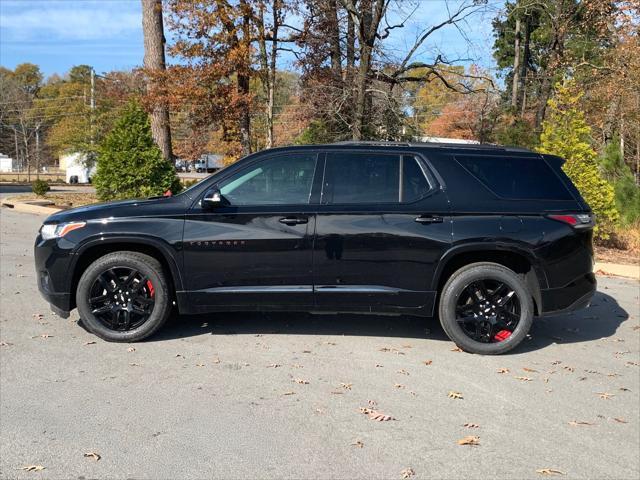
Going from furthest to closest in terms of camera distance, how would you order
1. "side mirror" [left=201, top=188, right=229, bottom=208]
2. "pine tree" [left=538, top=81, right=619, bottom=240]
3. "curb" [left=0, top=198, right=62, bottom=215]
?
1. "curb" [left=0, top=198, right=62, bottom=215]
2. "pine tree" [left=538, top=81, right=619, bottom=240]
3. "side mirror" [left=201, top=188, right=229, bottom=208]

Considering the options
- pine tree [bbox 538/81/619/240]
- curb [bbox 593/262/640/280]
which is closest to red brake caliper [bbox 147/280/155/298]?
curb [bbox 593/262/640/280]

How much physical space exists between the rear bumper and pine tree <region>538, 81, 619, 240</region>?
265 inches

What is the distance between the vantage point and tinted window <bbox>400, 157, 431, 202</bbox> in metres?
5.34

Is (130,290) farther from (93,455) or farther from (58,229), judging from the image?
(93,455)

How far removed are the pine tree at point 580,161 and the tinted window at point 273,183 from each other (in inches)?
316

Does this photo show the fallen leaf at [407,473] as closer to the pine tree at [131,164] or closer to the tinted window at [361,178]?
the tinted window at [361,178]

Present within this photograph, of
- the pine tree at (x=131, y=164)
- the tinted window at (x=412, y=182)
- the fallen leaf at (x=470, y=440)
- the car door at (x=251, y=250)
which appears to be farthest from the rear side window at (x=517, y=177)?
the pine tree at (x=131, y=164)

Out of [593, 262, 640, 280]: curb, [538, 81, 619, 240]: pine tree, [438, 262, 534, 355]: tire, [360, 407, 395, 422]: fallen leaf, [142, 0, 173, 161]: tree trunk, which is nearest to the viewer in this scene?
[360, 407, 395, 422]: fallen leaf

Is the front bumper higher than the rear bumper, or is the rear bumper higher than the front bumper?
the front bumper

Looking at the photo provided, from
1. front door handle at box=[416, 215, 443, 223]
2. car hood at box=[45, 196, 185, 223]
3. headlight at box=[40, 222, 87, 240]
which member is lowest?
headlight at box=[40, 222, 87, 240]

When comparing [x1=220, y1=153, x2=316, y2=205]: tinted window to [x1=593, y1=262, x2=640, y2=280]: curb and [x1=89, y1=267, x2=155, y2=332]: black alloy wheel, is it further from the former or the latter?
[x1=593, y1=262, x2=640, y2=280]: curb

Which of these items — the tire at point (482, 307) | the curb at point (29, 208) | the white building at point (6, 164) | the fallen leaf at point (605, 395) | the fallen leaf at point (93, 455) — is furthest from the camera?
the white building at point (6, 164)

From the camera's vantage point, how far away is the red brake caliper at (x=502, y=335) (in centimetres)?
541

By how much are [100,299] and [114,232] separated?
65cm
